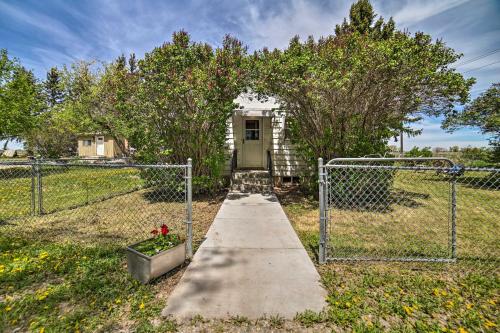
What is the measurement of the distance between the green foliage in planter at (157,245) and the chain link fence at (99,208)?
1.00 feet

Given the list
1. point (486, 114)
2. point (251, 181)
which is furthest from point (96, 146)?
point (486, 114)

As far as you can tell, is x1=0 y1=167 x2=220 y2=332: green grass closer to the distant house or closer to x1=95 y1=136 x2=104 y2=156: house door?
the distant house

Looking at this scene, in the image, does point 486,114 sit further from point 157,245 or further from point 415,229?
point 157,245

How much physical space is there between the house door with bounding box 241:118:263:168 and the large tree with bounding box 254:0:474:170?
2.94 m

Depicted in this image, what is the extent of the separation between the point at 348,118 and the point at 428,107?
7.46 ft

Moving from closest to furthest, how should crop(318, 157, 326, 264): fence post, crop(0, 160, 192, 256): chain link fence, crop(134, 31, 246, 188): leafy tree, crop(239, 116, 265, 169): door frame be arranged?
crop(318, 157, 326, 264): fence post, crop(0, 160, 192, 256): chain link fence, crop(134, 31, 246, 188): leafy tree, crop(239, 116, 265, 169): door frame

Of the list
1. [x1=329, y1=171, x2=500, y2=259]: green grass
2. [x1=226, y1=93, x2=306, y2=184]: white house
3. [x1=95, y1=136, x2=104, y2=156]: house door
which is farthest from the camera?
[x1=95, y1=136, x2=104, y2=156]: house door

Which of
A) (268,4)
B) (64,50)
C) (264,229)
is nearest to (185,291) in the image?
(264,229)

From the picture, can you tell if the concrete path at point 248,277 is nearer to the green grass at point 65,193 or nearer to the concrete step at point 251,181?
the concrete step at point 251,181

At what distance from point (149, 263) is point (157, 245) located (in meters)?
0.33

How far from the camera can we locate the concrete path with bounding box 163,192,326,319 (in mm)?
2316

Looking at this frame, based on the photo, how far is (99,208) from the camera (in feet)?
20.0

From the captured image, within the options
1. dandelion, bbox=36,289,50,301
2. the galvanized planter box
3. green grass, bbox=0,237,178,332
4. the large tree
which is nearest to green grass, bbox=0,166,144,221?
green grass, bbox=0,237,178,332

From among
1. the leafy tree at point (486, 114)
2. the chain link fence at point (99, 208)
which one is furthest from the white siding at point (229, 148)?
the leafy tree at point (486, 114)
